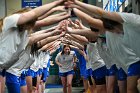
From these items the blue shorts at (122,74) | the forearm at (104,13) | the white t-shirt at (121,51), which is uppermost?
the forearm at (104,13)

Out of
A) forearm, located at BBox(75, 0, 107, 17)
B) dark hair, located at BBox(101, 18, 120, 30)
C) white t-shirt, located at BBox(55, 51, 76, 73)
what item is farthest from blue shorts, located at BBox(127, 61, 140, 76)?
white t-shirt, located at BBox(55, 51, 76, 73)

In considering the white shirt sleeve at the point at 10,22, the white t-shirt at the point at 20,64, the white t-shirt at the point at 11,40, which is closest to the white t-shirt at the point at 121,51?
the white t-shirt at the point at 11,40

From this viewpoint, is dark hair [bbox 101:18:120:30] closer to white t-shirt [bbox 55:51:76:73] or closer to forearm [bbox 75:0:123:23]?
forearm [bbox 75:0:123:23]

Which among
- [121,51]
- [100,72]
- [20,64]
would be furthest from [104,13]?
[100,72]

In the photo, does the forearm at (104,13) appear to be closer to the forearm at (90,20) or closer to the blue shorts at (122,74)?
the forearm at (90,20)

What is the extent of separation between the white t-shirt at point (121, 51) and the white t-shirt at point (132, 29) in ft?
0.90

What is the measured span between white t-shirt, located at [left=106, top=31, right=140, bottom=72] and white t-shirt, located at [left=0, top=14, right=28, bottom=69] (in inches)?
57.1

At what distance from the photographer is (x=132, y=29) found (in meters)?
4.79

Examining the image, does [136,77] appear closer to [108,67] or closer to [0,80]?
[108,67]

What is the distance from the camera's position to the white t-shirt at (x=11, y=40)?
505cm

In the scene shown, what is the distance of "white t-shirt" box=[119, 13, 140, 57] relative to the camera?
4746 millimetres

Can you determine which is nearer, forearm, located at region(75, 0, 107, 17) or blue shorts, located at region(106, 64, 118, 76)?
forearm, located at region(75, 0, 107, 17)

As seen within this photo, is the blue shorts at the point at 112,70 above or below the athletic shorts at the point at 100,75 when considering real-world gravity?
above

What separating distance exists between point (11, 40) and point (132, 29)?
177 cm
